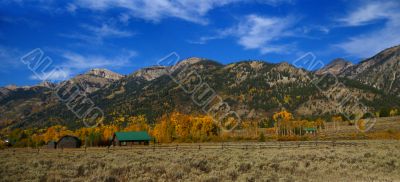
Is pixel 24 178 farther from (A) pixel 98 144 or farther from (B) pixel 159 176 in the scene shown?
(A) pixel 98 144

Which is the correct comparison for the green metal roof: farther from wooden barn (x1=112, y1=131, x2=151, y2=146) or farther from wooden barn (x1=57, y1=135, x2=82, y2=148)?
wooden barn (x1=57, y1=135, x2=82, y2=148)

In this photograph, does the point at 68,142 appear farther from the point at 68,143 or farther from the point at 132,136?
the point at 132,136

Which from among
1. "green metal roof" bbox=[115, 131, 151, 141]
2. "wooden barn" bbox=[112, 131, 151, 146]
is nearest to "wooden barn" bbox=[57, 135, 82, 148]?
"wooden barn" bbox=[112, 131, 151, 146]

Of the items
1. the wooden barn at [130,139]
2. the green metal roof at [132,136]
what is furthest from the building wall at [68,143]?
the green metal roof at [132,136]

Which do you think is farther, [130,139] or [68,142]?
[68,142]

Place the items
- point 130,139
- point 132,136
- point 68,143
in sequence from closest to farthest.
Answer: point 130,139, point 132,136, point 68,143

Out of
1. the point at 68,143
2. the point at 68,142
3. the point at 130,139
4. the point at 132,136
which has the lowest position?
the point at 68,143

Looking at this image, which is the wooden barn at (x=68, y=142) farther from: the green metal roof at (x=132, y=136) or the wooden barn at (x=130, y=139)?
the green metal roof at (x=132, y=136)

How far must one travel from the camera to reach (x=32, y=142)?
110062 mm

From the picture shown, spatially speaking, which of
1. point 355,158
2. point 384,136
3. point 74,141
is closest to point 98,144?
point 74,141

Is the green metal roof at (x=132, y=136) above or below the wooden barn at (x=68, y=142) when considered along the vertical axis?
above

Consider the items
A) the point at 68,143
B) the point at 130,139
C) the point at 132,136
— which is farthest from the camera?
the point at 68,143

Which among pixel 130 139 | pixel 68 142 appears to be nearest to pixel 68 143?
pixel 68 142

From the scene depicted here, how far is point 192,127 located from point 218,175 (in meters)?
95.3
